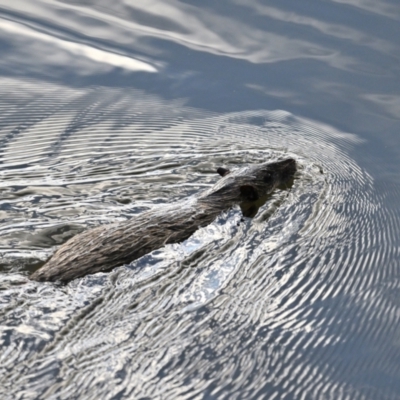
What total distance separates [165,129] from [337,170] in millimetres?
1612

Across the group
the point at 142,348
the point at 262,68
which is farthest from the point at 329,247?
the point at 262,68

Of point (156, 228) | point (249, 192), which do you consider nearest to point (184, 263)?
point (156, 228)

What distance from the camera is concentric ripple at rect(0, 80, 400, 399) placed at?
181 inches

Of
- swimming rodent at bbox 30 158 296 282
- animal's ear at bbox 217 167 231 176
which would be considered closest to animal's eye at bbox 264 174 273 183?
swimming rodent at bbox 30 158 296 282

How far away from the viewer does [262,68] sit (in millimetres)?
8656

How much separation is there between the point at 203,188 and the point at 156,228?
111cm

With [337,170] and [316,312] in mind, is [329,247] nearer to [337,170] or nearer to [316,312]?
[316,312]

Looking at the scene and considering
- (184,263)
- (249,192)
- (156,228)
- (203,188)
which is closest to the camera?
(184,263)

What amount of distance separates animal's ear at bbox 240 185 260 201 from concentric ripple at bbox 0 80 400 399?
194 millimetres

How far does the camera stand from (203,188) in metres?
7.17

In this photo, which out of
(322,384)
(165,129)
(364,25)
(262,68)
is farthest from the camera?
(364,25)

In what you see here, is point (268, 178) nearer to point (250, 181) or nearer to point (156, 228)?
point (250, 181)

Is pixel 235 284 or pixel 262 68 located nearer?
pixel 235 284

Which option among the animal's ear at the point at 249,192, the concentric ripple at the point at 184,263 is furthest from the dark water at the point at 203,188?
the animal's ear at the point at 249,192
